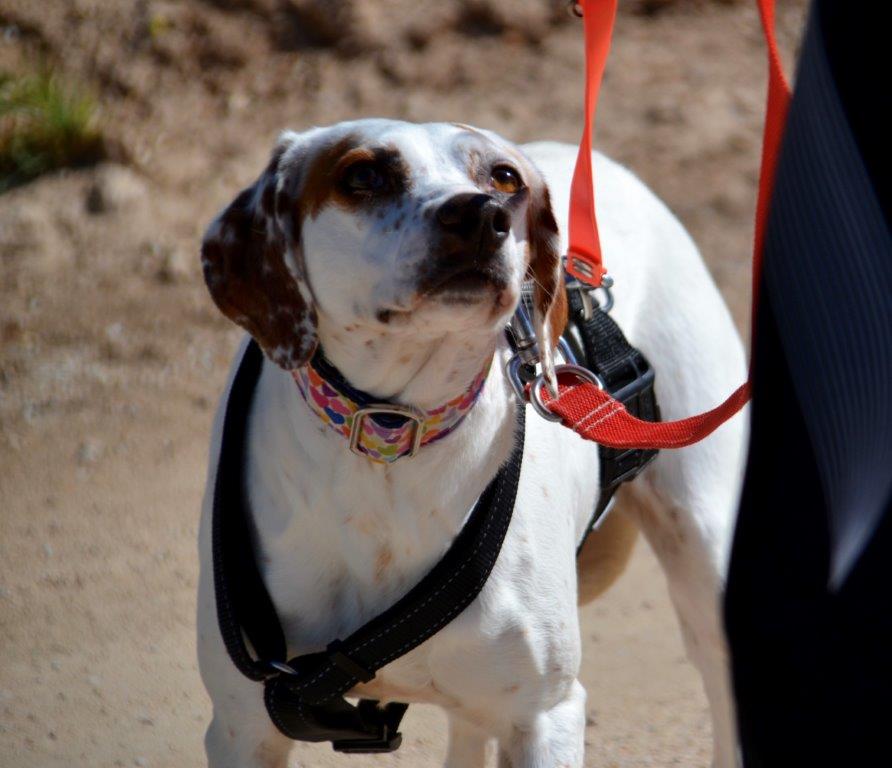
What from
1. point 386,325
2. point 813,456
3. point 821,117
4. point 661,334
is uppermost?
point 821,117

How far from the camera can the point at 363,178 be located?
2.27 m

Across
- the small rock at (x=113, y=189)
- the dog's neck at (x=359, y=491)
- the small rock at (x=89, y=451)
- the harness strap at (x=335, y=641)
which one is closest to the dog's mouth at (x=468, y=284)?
the dog's neck at (x=359, y=491)

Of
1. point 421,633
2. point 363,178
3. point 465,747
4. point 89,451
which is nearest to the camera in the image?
point 363,178

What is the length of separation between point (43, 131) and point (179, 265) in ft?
2.80

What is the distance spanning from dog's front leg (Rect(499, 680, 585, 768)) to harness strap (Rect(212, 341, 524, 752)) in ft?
0.88

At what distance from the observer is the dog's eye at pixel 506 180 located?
2.40 m

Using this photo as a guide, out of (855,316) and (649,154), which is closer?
(855,316)

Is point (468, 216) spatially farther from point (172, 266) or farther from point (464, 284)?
point (172, 266)

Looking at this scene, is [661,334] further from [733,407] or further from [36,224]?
[36,224]

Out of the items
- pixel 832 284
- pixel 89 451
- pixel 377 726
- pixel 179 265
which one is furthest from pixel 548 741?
pixel 179 265

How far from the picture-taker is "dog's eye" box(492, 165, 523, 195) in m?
2.40

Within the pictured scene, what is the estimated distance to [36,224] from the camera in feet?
18.9

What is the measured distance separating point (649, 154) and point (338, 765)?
3.72m

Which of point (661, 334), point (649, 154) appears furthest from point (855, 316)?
point (649, 154)
